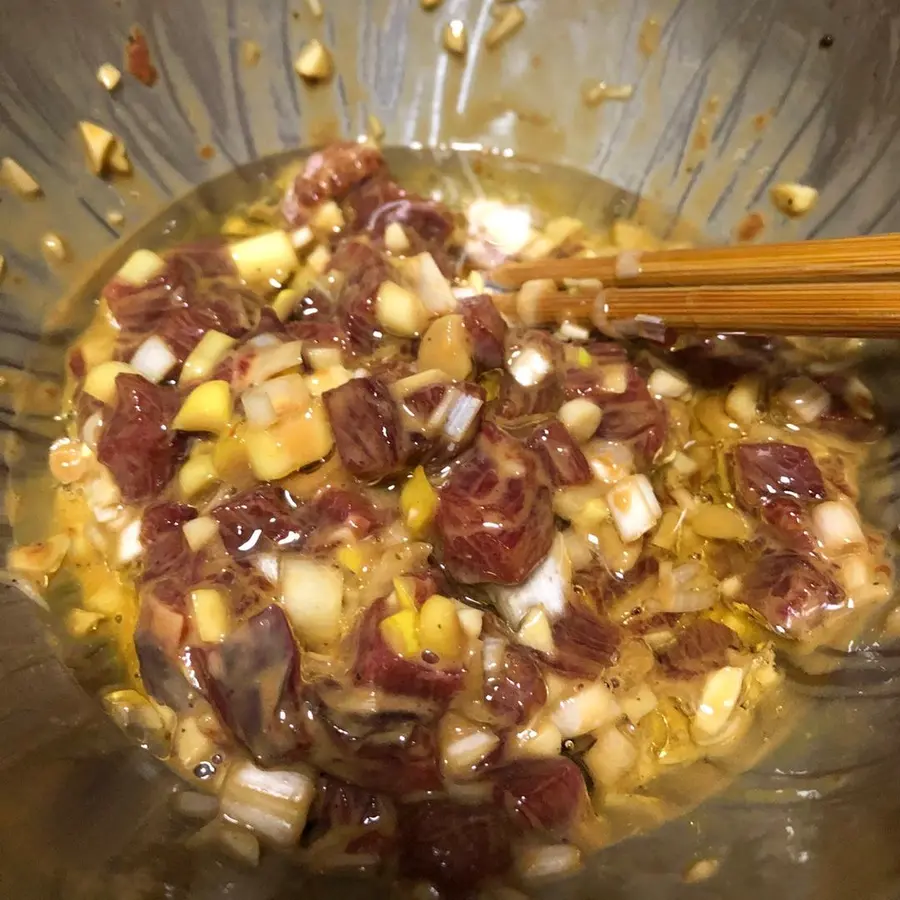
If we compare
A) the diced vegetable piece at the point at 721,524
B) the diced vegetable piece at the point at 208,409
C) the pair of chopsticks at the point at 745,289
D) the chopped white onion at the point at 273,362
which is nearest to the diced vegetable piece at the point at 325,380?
the chopped white onion at the point at 273,362

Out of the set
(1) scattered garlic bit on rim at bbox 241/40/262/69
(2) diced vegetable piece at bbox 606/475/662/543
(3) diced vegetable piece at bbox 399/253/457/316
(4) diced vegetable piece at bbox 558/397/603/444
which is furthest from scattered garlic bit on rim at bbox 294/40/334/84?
(2) diced vegetable piece at bbox 606/475/662/543

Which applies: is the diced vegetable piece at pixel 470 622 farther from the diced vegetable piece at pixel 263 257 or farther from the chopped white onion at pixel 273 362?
the diced vegetable piece at pixel 263 257

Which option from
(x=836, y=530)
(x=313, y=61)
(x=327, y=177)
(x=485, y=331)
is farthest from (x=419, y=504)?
(x=313, y=61)

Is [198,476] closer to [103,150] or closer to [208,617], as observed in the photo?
[208,617]

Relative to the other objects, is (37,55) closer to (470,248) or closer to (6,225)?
(6,225)

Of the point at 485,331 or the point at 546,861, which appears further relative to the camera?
the point at 485,331

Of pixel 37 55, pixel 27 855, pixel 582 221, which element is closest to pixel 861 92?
pixel 582 221

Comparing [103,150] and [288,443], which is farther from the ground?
[103,150]

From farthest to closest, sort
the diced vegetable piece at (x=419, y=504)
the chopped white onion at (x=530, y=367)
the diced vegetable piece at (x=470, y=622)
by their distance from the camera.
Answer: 1. the chopped white onion at (x=530, y=367)
2. the diced vegetable piece at (x=419, y=504)
3. the diced vegetable piece at (x=470, y=622)
